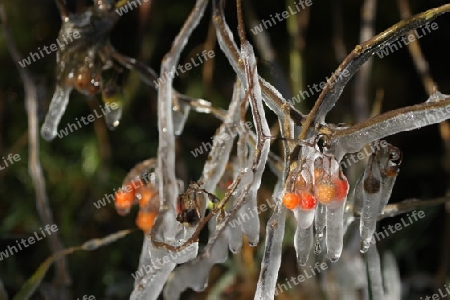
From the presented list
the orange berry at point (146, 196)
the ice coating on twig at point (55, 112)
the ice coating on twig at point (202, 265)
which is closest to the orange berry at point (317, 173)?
the ice coating on twig at point (202, 265)

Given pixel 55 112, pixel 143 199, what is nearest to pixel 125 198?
pixel 143 199

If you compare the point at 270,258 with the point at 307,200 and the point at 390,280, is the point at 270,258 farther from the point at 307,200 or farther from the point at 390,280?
the point at 390,280

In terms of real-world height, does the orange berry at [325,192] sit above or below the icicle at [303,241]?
above

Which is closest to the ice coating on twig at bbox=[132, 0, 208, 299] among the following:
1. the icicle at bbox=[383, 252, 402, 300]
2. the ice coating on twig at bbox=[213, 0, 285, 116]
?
the ice coating on twig at bbox=[213, 0, 285, 116]

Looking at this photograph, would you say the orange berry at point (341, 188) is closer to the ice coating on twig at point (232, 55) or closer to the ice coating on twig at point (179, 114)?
the ice coating on twig at point (232, 55)

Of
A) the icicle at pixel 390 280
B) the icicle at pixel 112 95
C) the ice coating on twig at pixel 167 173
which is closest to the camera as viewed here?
the ice coating on twig at pixel 167 173

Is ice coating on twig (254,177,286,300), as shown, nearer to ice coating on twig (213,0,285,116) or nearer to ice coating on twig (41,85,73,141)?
ice coating on twig (213,0,285,116)

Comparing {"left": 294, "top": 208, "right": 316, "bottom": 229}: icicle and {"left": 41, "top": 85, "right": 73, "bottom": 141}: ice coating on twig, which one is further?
{"left": 41, "top": 85, "right": 73, "bottom": 141}: ice coating on twig

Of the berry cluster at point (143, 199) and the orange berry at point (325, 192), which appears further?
the berry cluster at point (143, 199)
